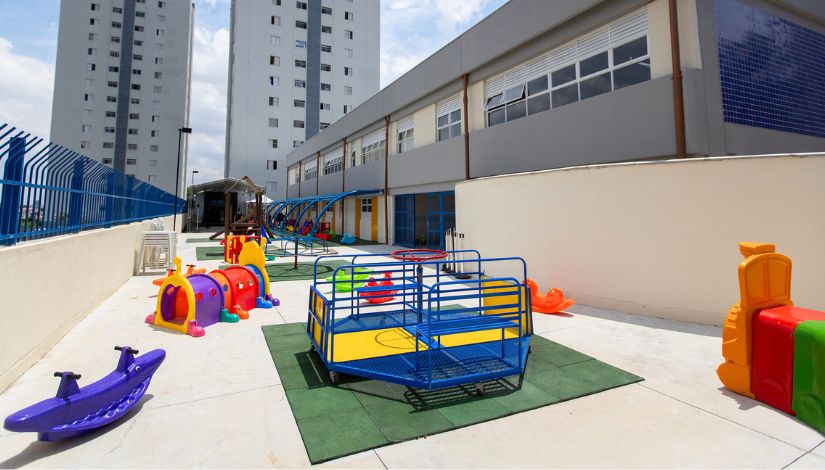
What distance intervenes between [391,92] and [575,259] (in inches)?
608

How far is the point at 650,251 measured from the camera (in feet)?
22.3

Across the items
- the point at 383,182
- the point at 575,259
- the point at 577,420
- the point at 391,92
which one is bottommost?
the point at 577,420

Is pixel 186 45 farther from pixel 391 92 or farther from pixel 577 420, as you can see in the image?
pixel 577 420

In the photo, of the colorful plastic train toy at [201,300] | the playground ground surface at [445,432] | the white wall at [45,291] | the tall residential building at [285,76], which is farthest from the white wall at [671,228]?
the tall residential building at [285,76]

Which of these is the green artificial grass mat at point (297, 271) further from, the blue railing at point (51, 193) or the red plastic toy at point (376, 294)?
the blue railing at point (51, 193)

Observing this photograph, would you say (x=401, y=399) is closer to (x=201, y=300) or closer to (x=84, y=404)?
(x=84, y=404)

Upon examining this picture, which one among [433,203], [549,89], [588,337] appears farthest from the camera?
[433,203]

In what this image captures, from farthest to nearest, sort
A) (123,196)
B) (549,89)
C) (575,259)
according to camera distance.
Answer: (549,89) → (123,196) → (575,259)

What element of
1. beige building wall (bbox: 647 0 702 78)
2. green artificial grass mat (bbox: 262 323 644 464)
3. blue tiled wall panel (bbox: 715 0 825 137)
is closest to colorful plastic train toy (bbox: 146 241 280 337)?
green artificial grass mat (bbox: 262 323 644 464)

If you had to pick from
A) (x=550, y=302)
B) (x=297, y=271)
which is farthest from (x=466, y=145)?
(x=550, y=302)

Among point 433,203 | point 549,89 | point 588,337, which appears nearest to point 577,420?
point 588,337

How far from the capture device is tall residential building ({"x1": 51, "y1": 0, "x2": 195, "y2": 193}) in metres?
49.3

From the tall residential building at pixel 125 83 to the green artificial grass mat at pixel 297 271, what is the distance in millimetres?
48907

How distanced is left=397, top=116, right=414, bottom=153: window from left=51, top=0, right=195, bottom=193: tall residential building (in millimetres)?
46231
